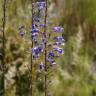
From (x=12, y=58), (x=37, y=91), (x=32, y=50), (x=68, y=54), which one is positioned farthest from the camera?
(x=68, y=54)

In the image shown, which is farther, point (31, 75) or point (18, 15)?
point (18, 15)

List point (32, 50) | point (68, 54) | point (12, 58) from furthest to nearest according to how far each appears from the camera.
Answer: point (68, 54), point (12, 58), point (32, 50)

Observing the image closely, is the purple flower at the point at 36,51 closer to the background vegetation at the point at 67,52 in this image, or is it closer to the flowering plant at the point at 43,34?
the flowering plant at the point at 43,34

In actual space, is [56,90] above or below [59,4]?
below

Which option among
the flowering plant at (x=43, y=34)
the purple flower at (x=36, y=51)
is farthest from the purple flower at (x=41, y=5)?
the purple flower at (x=36, y=51)


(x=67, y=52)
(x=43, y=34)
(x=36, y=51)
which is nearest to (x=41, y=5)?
(x=43, y=34)

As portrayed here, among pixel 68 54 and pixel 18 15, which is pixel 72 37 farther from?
pixel 18 15

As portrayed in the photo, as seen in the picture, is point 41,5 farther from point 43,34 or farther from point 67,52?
point 67,52

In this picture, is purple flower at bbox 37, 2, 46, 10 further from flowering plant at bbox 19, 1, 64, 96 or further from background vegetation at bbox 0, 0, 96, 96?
background vegetation at bbox 0, 0, 96, 96

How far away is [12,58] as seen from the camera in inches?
165

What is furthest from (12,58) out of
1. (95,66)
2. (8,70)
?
(95,66)

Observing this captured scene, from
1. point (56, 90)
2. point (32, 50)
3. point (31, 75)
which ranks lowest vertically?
point (56, 90)

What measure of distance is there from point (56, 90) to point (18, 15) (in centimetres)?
114

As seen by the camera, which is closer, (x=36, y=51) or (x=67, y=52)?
(x=36, y=51)
